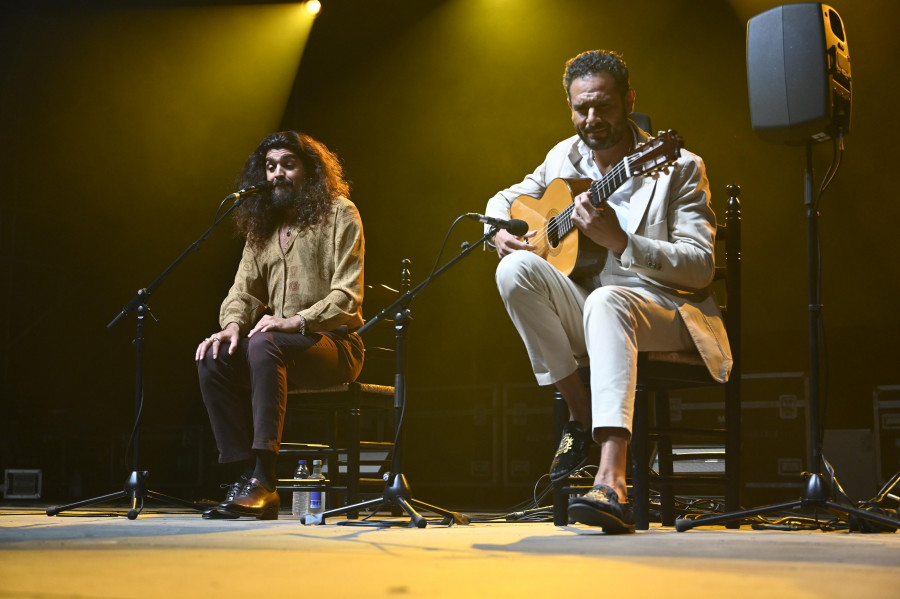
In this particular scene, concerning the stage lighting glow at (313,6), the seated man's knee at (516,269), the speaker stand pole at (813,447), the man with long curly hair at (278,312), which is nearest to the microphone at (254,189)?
the man with long curly hair at (278,312)

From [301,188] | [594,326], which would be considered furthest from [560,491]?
[301,188]

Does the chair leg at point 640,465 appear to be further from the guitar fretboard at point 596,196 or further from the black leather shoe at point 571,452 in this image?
the guitar fretboard at point 596,196

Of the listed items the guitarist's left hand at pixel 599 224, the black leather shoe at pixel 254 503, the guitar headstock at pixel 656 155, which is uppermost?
the guitar headstock at pixel 656 155

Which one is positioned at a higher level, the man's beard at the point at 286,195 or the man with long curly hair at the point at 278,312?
the man's beard at the point at 286,195

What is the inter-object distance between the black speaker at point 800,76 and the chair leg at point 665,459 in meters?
0.84

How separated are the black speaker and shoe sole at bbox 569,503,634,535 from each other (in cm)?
108

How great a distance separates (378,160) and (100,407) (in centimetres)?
241

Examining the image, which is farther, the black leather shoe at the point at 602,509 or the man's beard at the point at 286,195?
the man's beard at the point at 286,195

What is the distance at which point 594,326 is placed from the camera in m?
2.19

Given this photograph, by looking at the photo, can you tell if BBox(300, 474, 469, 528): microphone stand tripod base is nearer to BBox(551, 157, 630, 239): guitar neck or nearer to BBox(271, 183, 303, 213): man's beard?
BBox(551, 157, 630, 239): guitar neck

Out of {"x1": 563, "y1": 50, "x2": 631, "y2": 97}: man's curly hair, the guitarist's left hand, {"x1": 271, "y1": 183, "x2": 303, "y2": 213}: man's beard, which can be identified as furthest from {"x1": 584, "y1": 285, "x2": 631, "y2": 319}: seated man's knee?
{"x1": 271, "y1": 183, "x2": 303, "y2": 213}: man's beard

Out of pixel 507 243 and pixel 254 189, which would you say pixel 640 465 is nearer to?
pixel 507 243

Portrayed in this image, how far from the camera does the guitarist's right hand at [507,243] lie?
2.63 m

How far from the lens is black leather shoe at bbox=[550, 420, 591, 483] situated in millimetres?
2457
